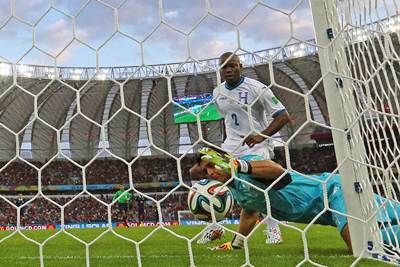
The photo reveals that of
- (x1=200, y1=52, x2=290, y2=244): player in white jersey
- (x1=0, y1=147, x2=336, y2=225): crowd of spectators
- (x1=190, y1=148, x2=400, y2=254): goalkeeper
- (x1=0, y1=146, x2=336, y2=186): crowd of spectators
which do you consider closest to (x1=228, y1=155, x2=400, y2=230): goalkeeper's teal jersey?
(x1=190, y1=148, x2=400, y2=254): goalkeeper

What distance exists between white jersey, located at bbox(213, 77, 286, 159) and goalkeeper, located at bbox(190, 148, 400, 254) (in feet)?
1.32

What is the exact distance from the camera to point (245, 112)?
3.42 m

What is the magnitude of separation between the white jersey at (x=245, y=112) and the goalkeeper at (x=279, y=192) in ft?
1.32

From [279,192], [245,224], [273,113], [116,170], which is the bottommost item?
[245,224]

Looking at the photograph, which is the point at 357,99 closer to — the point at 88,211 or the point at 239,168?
the point at 239,168

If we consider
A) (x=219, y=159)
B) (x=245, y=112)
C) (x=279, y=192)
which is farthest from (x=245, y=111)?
(x=219, y=159)

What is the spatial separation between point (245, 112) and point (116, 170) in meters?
22.3

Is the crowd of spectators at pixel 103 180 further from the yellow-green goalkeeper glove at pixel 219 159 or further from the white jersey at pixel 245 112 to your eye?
the yellow-green goalkeeper glove at pixel 219 159

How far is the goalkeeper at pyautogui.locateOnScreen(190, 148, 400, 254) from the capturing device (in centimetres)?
253

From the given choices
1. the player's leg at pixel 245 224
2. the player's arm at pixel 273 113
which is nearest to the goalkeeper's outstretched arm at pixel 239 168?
the player's arm at pixel 273 113

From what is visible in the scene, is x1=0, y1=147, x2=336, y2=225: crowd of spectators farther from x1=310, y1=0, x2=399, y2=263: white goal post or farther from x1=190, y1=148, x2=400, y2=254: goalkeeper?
x1=310, y1=0, x2=399, y2=263: white goal post

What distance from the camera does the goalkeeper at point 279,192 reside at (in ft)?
8.30

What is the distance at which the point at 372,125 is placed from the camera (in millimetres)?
2367

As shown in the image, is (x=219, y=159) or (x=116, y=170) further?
(x=116, y=170)
